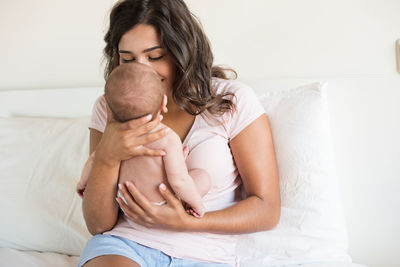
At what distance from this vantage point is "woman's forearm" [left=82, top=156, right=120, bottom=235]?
45.6 inches

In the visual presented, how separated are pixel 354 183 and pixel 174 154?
779 millimetres

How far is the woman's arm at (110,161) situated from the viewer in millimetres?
1072

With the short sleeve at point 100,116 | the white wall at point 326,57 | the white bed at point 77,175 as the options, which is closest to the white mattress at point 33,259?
the white bed at point 77,175

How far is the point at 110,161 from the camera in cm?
113

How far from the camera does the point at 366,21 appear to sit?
5.26 feet

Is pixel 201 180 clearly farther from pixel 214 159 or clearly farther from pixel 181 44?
pixel 181 44

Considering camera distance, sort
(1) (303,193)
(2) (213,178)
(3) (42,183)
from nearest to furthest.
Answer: (2) (213,178), (1) (303,193), (3) (42,183)

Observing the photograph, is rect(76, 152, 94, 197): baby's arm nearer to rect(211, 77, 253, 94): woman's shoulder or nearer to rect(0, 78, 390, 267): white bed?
rect(0, 78, 390, 267): white bed

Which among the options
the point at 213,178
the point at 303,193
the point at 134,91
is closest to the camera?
the point at 134,91

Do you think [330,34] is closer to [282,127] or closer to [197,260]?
[282,127]

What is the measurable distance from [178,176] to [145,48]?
Answer: 400mm

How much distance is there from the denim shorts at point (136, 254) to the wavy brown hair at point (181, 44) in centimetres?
44

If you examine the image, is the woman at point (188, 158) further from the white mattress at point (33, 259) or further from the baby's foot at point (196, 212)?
the white mattress at point (33, 259)

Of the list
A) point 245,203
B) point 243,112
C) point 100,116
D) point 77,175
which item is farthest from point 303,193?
point 77,175
